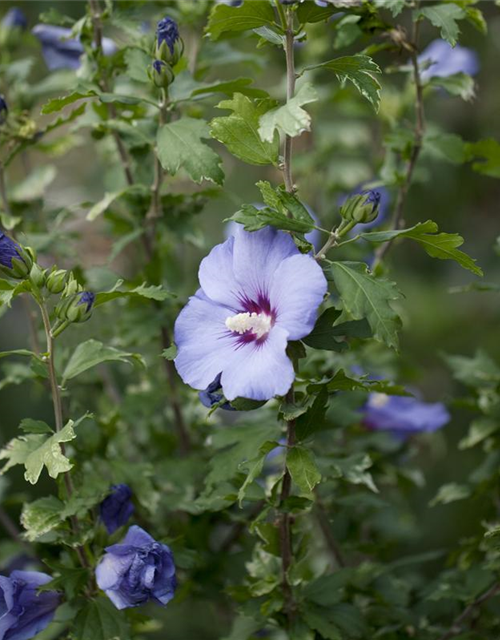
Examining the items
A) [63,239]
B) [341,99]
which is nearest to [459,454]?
[341,99]

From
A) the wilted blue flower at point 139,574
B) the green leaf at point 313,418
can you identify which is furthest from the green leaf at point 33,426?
the green leaf at point 313,418

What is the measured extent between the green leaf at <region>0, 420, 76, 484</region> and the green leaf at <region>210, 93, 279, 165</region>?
262mm

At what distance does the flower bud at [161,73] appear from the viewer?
0.85 metres

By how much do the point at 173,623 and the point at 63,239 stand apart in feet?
2.07

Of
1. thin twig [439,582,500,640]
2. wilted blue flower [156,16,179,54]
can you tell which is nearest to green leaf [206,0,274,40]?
wilted blue flower [156,16,179,54]

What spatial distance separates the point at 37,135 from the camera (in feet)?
3.40

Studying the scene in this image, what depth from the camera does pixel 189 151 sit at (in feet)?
2.75

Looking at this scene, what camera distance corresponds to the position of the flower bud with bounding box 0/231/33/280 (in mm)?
733

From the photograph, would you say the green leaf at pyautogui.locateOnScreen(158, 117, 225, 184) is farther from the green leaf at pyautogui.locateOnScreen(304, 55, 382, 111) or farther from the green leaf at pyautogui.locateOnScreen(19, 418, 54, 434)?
the green leaf at pyautogui.locateOnScreen(19, 418, 54, 434)

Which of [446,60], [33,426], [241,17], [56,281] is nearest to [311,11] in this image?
[241,17]

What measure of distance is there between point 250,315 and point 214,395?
7 centimetres

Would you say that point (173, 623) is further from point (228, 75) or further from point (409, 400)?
point (228, 75)

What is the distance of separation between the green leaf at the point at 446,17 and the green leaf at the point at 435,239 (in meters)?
0.21

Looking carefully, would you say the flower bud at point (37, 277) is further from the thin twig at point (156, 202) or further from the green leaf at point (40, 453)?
the thin twig at point (156, 202)
